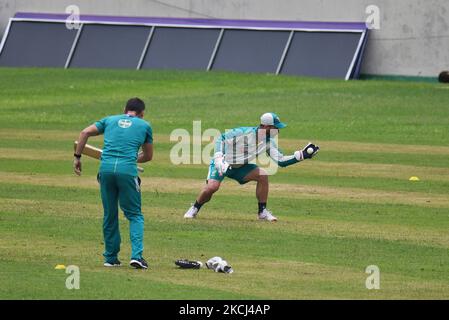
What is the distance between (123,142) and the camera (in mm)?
14422

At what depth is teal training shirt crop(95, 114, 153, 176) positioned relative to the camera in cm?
1438

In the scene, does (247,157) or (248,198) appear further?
(248,198)

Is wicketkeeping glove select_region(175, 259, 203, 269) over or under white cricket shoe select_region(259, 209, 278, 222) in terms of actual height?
under

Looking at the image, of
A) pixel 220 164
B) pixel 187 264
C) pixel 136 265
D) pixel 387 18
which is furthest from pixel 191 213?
pixel 387 18

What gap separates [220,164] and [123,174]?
4.26 m

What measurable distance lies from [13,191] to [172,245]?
228 inches

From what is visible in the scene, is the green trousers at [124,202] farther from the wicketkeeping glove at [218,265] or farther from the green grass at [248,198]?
the wicketkeeping glove at [218,265]

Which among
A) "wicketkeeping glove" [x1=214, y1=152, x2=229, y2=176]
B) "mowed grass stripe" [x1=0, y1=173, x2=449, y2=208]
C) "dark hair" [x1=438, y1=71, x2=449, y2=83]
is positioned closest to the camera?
"wicketkeeping glove" [x1=214, y1=152, x2=229, y2=176]

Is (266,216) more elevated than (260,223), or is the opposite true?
(266,216)

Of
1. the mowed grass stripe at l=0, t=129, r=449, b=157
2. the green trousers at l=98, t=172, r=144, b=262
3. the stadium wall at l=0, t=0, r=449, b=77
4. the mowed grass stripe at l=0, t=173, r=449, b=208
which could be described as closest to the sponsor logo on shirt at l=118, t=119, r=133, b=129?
the green trousers at l=98, t=172, r=144, b=262

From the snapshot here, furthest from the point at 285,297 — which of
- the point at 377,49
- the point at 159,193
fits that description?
the point at 377,49

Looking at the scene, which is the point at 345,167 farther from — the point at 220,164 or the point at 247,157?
the point at 220,164

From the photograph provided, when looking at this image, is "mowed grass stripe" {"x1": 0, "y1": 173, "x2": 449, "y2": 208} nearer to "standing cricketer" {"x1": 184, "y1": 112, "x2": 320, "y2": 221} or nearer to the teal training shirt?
"standing cricketer" {"x1": 184, "y1": 112, "x2": 320, "y2": 221}

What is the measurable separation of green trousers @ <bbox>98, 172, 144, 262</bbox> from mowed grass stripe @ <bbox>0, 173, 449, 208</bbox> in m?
7.02
